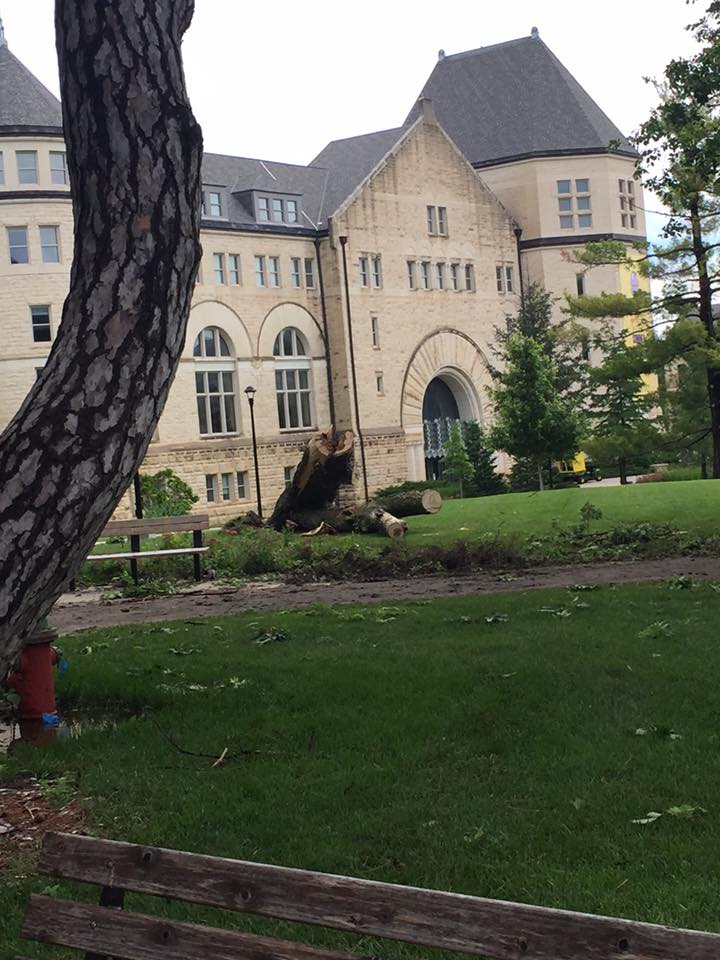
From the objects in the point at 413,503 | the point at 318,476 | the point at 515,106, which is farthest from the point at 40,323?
the point at 515,106

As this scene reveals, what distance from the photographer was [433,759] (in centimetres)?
732

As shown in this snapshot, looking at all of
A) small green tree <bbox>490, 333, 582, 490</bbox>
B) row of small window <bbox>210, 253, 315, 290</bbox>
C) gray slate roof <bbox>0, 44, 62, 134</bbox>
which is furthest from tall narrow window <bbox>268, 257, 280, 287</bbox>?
small green tree <bbox>490, 333, 582, 490</bbox>

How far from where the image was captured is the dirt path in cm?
1636

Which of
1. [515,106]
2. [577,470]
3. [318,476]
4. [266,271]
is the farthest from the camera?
[515,106]

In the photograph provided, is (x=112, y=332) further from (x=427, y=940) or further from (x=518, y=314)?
(x=518, y=314)

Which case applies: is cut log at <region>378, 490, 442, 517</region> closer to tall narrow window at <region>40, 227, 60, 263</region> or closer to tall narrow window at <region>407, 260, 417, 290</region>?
tall narrow window at <region>40, 227, 60, 263</region>

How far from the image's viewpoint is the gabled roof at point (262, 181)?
2057 inches

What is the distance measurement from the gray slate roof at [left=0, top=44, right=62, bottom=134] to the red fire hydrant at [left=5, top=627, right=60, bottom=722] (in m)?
39.3

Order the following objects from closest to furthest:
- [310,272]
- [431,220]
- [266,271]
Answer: [266,271] < [310,272] < [431,220]

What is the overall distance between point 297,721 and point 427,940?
5448 mm

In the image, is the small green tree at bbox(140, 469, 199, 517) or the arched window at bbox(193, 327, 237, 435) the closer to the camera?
the small green tree at bbox(140, 469, 199, 517)

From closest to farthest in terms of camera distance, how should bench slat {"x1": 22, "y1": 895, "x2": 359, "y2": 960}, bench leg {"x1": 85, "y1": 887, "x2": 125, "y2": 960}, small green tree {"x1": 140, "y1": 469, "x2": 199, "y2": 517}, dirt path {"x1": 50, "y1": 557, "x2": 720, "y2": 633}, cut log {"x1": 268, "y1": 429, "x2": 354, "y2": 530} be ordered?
bench slat {"x1": 22, "y1": 895, "x2": 359, "y2": 960} < bench leg {"x1": 85, "y1": 887, "x2": 125, "y2": 960} < dirt path {"x1": 50, "y1": 557, "x2": 720, "y2": 633} < cut log {"x1": 268, "y1": 429, "x2": 354, "y2": 530} < small green tree {"x1": 140, "y1": 469, "x2": 199, "y2": 517}

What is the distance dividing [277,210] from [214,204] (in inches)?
134

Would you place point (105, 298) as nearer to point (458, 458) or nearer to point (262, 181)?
point (458, 458)
